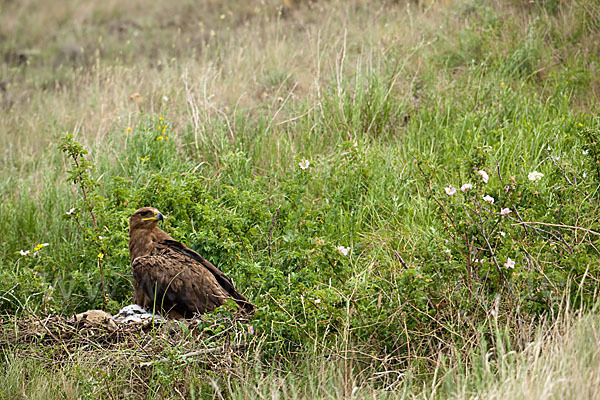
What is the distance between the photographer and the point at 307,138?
6.37m

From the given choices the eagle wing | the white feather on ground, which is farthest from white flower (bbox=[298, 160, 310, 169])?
the white feather on ground

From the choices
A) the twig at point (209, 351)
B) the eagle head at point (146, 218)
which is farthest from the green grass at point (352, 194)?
the eagle head at point (146, 218)

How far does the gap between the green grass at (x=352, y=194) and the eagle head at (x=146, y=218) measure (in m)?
0.37

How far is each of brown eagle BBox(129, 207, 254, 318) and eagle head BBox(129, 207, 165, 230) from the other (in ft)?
0.55

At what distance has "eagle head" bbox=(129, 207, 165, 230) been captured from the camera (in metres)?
4.57

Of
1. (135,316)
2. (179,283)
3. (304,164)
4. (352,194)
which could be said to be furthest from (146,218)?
(352,194)

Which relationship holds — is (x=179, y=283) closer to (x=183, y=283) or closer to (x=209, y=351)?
(x=183, y=283)

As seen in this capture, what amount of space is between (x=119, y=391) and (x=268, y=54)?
584 centimetres

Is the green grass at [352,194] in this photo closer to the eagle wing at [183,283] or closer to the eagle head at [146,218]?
the eagle wing at [183,283]

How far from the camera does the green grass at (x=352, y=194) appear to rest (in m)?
3.62

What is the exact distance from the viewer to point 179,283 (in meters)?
4.25

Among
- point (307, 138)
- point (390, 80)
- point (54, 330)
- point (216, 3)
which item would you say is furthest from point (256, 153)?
point (216, 3)

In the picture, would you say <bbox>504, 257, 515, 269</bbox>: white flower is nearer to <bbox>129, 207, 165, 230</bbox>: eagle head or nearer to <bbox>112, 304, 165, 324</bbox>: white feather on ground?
<bbox>112, 304, 165, 324</bbox>: white feather on ground

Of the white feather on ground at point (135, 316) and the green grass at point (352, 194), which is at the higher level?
the green grass at point (352, 194)
